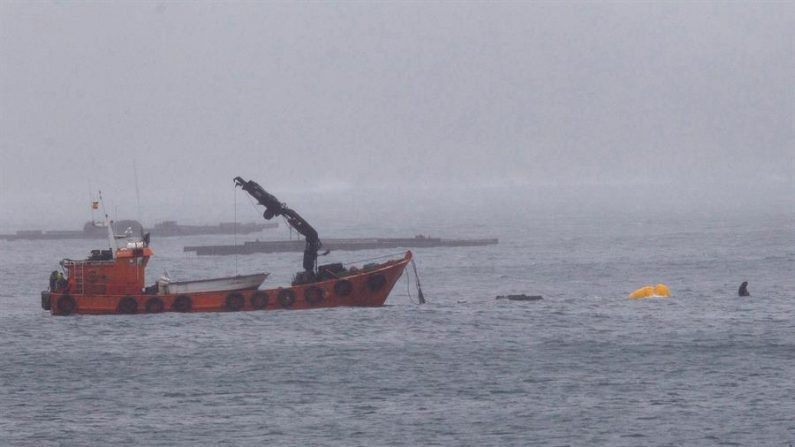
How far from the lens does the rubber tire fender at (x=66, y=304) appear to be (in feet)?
250

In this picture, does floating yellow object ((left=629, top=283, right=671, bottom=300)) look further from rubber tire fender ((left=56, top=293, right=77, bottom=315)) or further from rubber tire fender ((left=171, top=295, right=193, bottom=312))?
rubber tire fender ((left=56, top=293, right=77, bottom=315))

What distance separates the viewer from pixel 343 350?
66.3 metres

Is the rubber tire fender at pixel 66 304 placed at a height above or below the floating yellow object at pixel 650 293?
above

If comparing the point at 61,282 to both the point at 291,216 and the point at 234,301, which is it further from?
the point at 291,216

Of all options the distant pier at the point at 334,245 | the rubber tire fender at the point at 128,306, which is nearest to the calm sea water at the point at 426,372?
the rubber tire fender at the point at 128,306

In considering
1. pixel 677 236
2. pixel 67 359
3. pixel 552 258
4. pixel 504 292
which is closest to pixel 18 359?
pixel 67 359

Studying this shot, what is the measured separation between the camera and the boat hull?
7594 cm

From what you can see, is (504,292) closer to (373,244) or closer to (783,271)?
(783,271)

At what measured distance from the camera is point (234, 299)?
76750 millimetres

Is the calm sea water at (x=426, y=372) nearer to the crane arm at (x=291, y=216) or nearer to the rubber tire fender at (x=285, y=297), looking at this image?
the rubber tire fender at (x=285, y=297)

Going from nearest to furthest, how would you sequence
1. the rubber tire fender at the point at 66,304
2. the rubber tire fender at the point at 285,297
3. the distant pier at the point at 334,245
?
the rubber tire fender at the point at 66,304 < the rubber tire fender at the point at 285,297 < the distant pier at the point at 334,245

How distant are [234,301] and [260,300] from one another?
5.11 feet

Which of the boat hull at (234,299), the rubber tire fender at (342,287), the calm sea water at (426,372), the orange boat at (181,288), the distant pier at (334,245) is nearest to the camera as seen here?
the calm sea water at (426,372)

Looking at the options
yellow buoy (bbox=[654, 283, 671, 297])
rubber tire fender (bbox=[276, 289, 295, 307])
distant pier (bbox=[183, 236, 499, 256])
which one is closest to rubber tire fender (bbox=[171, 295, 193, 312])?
rubber tire fender (bbox=[276, 289, 295, 307])
